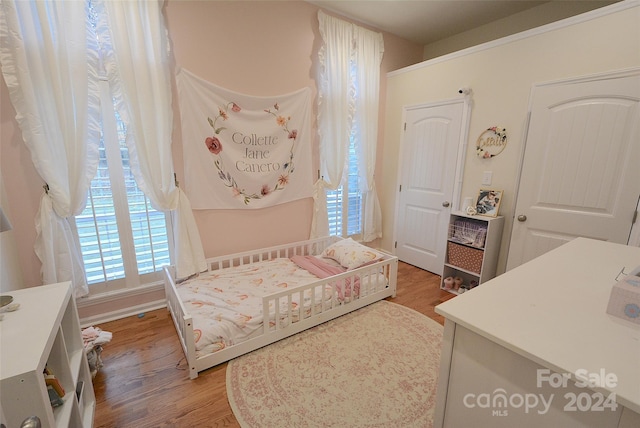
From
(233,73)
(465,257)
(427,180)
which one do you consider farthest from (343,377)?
(233,73)

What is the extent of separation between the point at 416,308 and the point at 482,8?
9.94 ft

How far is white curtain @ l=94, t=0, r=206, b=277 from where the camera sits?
6.33 ft

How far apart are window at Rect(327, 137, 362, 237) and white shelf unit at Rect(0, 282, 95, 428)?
8.02 feet

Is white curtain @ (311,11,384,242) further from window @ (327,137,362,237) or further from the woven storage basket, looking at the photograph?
the woven storage basket

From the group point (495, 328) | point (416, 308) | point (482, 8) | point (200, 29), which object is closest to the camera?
point (495, 328)

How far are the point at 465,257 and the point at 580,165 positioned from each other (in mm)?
1160

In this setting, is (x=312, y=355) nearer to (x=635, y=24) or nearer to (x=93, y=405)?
(x=93, y=405)

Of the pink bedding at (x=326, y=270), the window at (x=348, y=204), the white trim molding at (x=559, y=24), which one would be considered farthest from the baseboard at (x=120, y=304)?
the white trim molding at (x=559, y=24)

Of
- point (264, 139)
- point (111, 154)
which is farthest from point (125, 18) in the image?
point (264, 139)

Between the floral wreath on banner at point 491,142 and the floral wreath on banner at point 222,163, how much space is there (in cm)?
185

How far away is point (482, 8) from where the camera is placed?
2.73 meters

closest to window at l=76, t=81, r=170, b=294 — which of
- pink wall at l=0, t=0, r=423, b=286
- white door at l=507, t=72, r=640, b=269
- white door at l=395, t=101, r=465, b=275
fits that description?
pink wall at l=0, t=0, r=423, b=286

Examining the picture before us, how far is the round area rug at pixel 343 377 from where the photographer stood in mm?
1470

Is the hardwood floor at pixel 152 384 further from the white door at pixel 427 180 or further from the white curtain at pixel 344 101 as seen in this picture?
the white curtain at pixel 344 101
